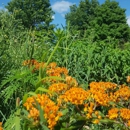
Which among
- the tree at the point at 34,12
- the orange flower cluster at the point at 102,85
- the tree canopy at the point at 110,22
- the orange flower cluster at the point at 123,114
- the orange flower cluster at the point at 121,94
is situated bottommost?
the orange flower cluster at the point at 123,114

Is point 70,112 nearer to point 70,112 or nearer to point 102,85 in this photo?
point 70,112

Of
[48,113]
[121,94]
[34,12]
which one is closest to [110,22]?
[34,12]

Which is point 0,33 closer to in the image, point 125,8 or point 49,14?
point 125,8

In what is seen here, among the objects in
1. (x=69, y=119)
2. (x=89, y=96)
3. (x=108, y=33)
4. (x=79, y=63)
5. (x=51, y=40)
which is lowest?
(x=69, y=119)

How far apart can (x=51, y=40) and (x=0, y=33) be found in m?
0.86

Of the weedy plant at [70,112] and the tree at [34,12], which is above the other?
the tree at [34,12]

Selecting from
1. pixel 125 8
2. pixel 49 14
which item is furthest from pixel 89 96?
pixel 49 14

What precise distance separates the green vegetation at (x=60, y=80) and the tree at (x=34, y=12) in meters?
44.6

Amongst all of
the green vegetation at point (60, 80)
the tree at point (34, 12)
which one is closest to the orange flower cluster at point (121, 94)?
the green vegetation at point (60, 80)

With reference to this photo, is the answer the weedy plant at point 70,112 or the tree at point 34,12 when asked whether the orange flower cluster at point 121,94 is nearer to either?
the weedy plant at point 70,112

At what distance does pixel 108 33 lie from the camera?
37.4 meters

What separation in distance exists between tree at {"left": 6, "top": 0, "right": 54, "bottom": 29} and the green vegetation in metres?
44.6

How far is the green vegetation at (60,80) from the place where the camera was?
1806mm

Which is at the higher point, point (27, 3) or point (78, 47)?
point (27, 3)
